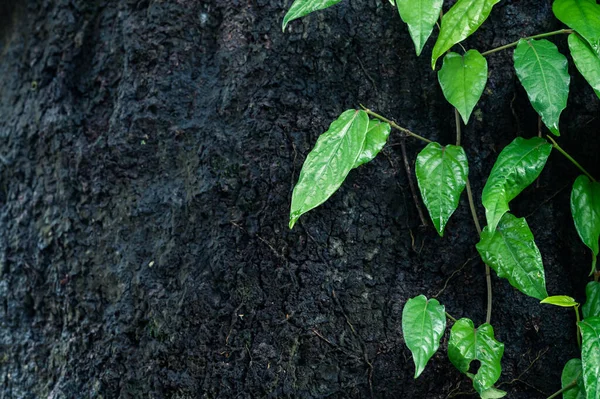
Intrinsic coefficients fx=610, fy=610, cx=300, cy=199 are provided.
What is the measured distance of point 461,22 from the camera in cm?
121

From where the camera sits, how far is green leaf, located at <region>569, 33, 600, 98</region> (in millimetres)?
1202

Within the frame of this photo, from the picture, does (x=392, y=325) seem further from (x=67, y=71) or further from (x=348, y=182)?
(x=67, y=71)

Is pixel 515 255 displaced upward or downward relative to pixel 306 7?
downward

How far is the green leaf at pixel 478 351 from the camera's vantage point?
1234 mm

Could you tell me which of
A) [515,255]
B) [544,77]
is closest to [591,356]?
[515,255]

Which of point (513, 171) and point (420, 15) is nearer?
point (420, 15)

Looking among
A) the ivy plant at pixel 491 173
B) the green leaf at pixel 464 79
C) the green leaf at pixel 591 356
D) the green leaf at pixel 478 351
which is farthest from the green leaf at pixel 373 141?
the green leaf at pixel 591 356

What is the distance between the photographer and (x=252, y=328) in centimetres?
139

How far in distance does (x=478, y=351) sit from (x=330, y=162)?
494 mm

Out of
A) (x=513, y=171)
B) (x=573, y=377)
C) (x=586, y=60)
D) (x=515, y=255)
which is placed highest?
(x=586, y=60)

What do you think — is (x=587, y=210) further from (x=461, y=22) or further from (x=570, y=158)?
(x=461, y=22)

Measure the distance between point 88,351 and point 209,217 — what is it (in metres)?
0.48

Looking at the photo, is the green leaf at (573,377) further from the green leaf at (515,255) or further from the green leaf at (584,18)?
the green leaf at (584,18)

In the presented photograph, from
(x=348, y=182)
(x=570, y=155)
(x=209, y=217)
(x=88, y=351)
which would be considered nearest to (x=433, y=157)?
(x=348, y=182)
